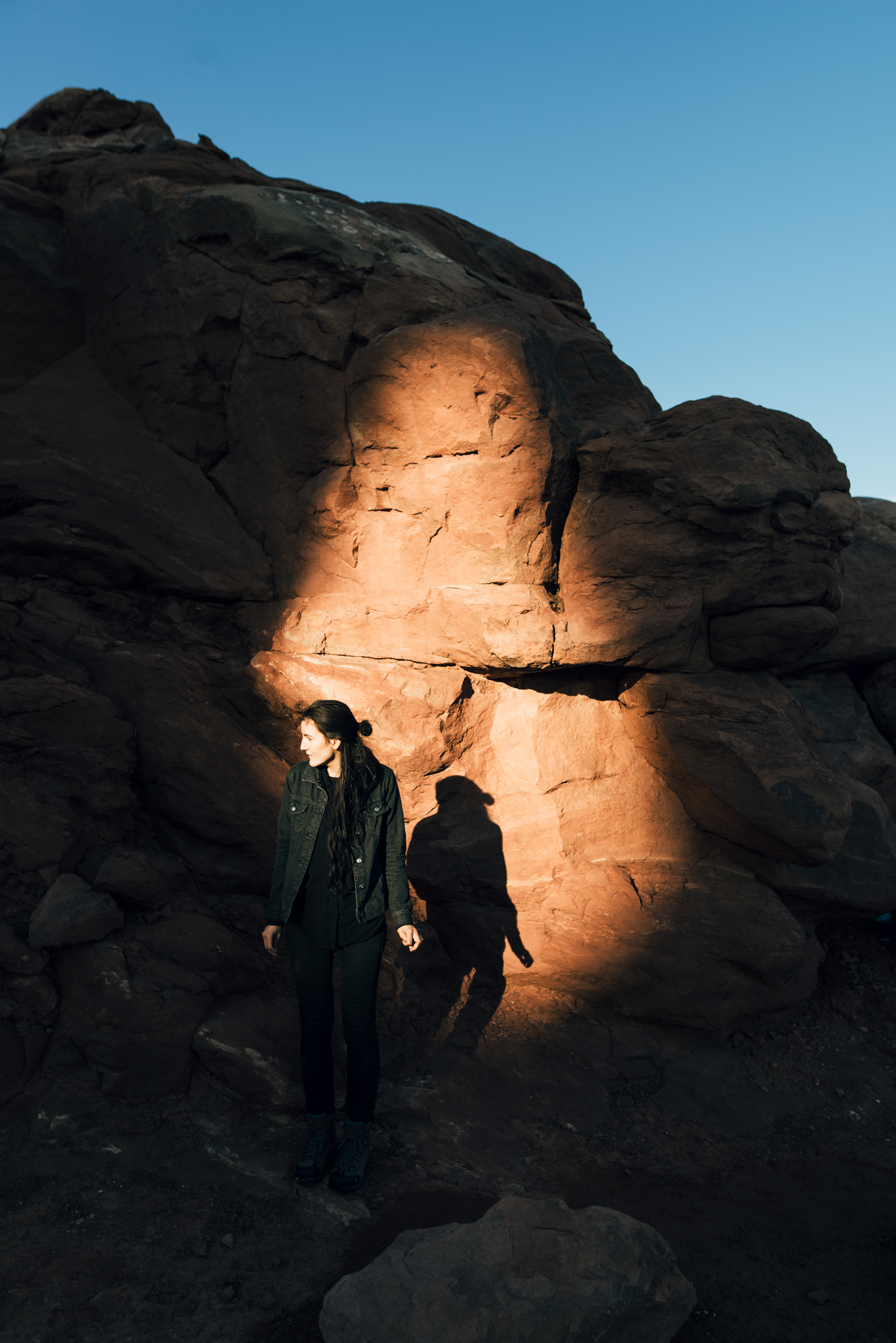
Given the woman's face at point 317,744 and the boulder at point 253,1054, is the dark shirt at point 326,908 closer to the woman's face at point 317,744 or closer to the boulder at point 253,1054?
the woman's face at point 317,744

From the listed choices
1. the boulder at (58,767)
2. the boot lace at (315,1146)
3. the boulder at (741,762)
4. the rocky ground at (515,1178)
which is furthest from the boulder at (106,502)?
the boot lace at (315,1146)

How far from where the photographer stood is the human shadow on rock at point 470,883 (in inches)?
165

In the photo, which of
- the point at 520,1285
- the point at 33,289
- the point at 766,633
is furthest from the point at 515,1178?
the point at 33,289

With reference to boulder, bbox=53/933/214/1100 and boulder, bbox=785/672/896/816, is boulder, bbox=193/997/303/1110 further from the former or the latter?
boulder, bbox=785/672/896/816

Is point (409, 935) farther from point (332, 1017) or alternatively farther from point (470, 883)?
point (470, 883)

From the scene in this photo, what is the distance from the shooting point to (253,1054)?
3385mm

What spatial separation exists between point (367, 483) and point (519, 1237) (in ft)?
12.0

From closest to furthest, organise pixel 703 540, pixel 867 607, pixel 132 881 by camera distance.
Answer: pixel 132 881, pixel 703 540, pixel 867 607

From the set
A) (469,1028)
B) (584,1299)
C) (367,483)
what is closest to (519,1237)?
(584,1299)

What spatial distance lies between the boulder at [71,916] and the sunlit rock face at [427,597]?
0.29 meters

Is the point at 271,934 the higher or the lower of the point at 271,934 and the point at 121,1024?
the higher

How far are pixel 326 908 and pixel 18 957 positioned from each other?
4.95 feet

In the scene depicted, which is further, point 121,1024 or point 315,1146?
point 121,1024

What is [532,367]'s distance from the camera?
4137 mm
